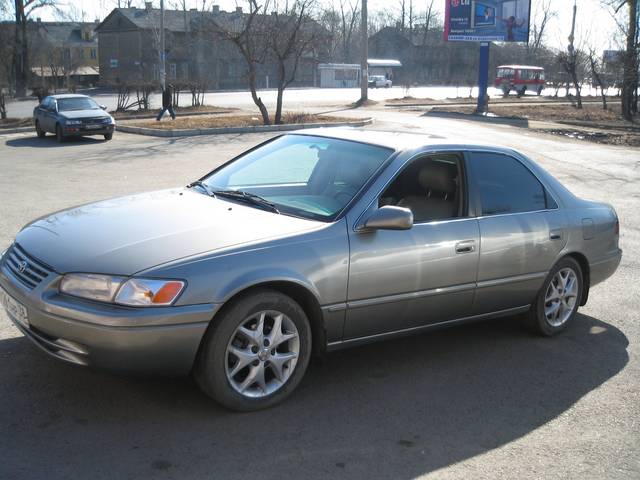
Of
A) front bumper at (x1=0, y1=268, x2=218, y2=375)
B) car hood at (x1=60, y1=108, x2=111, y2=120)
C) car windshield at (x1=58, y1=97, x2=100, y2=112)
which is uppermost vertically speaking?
car windshield at (x1=58, y1=97, x2=100, y2=112)

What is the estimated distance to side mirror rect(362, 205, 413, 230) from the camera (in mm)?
4320

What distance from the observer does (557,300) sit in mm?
5684

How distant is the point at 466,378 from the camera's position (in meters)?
4.79

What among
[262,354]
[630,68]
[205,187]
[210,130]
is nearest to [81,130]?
[210,130]

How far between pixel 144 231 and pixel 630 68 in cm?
3328

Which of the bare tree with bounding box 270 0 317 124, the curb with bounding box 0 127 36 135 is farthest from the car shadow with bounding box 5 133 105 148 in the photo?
the bare tree with bounding box 270 0 317 124

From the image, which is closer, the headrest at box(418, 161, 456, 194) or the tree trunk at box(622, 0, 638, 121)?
the headrest at box(418, 161, 456, 194)

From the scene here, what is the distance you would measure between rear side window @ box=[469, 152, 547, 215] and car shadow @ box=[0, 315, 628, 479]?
109cm

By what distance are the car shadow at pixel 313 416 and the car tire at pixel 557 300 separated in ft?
0.99

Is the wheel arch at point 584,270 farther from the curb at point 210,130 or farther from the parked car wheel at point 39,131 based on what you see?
the parked car wheel at point 39,131

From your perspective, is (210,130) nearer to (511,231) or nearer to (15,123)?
(15,123)

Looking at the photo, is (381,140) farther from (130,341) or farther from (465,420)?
(130,341)

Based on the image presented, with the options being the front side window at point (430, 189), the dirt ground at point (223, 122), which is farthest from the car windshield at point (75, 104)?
the front side window at point (430, 189)

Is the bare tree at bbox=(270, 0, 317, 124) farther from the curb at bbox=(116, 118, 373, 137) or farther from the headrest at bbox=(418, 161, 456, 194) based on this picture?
the headrest at bbox=(418, 161, 456, 194)
